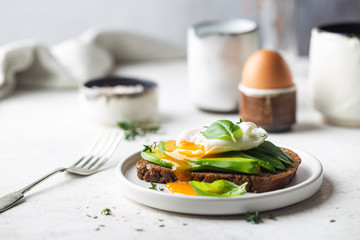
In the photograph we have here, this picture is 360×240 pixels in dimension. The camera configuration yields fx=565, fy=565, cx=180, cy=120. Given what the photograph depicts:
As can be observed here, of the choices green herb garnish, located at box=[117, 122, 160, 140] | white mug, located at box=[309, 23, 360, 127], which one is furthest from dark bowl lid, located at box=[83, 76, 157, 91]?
white mug, located at box=[309, 23, 360, 127]

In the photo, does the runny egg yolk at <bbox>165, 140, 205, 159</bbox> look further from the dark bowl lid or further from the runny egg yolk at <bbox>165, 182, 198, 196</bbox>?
the dark bowl lid

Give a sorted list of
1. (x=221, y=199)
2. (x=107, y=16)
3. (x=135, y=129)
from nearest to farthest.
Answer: (x=221, y=199) → (x=135, y=129) → (x=107, y=16)

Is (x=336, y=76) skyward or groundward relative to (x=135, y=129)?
skyward

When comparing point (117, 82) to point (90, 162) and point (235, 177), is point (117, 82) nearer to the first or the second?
point (90, 162)

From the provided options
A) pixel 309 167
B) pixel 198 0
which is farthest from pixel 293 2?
pixel 309 167

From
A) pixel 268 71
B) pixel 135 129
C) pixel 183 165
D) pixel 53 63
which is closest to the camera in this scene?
pixel 183 165

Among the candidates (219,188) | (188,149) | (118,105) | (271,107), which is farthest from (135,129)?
(219,188)

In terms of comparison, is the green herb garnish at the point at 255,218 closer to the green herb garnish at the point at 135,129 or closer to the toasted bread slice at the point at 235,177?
the toasted bread slice at the point at 235,177
